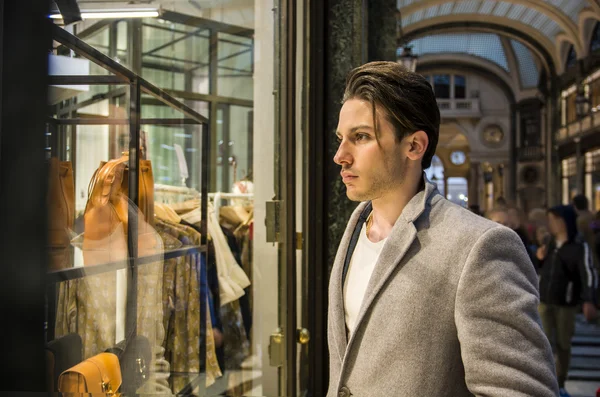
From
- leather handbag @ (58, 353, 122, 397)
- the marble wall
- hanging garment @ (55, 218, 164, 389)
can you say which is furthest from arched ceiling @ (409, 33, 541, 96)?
leather handbag @ (58, 353, 122, 397)

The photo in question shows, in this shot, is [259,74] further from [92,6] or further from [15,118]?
[15,118]

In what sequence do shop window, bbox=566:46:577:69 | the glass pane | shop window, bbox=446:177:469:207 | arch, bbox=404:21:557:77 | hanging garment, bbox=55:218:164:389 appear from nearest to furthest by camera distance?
hanging garment, bbox=55:218:164:389 → the glass pane → shop window, bbox=446:177:469:207 → shop window, bbox=566:46:577:69 → arch, bbox=404:21:557:77

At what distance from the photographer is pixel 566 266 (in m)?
4.50

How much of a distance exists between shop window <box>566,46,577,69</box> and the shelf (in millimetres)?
4133

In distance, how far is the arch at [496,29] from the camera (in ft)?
16.8

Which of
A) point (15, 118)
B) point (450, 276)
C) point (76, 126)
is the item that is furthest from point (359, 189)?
point (15, 118)

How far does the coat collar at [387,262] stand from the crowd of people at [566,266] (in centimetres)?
354

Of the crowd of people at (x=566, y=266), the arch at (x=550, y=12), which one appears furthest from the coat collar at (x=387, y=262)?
the arch at (x=550, y=12)

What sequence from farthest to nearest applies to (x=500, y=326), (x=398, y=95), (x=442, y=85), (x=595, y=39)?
(x=442, y=85), (x=595, y=39), (x=398, y=95), (x=500, y=326)

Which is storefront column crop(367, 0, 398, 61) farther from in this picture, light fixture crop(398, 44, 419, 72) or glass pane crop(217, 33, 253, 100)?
light fixture crop(398, 44, 419, 72)

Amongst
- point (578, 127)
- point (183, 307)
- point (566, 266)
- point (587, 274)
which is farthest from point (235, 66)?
point (578, 127)

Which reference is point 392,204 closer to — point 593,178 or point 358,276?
point 358,276

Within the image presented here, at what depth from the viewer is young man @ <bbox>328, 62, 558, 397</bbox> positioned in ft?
3.59

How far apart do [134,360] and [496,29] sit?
4666 mm
